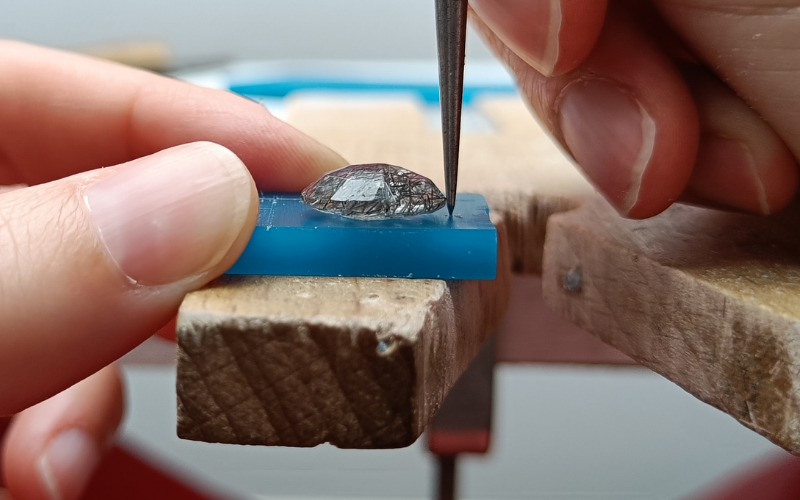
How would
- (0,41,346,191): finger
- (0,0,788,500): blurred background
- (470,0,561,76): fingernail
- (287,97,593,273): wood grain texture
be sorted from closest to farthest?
1. (470,0,561,76): fingernail
2. (287,97,593,273): wood grain texture
3. (0,41,346,191): finger
4. (0,0,788,500): blurred background

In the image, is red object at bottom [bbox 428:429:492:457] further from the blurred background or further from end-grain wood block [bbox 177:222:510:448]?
end-grain wood block [bbox 177:222:510:448]

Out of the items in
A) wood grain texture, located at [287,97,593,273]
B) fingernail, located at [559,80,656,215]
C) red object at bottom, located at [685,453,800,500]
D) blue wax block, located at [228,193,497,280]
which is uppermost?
fingernail, located at [559,80,656,215]

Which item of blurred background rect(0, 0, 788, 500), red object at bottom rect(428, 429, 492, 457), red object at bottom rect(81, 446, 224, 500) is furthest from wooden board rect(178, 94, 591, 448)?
blurred background rect(0, 0, 788, 500)

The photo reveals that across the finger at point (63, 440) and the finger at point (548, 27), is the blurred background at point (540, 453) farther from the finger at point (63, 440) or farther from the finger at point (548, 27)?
the finger at point (548, 27)

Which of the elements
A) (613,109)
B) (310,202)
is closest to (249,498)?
(310,202)

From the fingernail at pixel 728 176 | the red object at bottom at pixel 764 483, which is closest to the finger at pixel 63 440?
the fingernail at pixel 728 176

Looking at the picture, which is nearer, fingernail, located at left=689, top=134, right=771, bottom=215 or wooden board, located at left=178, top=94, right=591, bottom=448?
wooden board, located at left=178, top=94, right=591, bottom=448

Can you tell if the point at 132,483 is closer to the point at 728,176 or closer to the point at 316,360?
the point at 316,360

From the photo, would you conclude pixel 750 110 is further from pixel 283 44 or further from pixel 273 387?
pixel 283 44
